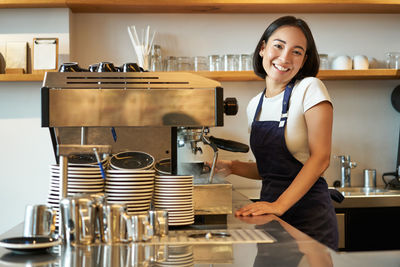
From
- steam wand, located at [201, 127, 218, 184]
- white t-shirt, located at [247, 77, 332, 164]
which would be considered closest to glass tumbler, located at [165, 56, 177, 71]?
white t-shirt, located at [247, 77, 332, 164]

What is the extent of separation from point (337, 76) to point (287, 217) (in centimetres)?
164

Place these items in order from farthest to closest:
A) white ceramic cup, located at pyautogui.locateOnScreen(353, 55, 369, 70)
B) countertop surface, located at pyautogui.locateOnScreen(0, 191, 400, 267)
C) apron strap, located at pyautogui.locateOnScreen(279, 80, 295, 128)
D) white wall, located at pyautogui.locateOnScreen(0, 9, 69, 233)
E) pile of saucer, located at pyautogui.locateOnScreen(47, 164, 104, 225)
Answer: white ceramic cup, located at pyautogui.locateOnScreen(353, 55, 369, 70) → white wall, located at pyautogui.locateOnScreen(0, 9, 69, 233) → apron strap, located at pyautogui.locateOnScreen(279, 80, 295, 128) → pile of saucer, located at pyautogui.locateOnScreen(47, 164, 104, 225) → countertop surface, located at pyautogui.locateOnScreen(0, 191, 400, 267)

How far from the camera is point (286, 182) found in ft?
7.08

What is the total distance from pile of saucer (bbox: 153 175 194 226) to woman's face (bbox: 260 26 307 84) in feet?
2.64

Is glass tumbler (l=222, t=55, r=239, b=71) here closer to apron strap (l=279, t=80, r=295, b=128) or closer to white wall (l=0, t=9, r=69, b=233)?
white wall (l=0, t=9, r=69, b=233)

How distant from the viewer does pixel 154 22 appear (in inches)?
141

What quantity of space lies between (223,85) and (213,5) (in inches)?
22.1

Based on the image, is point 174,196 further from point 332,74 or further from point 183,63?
point 332,74

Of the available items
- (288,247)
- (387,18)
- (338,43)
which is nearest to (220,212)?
(288,247)

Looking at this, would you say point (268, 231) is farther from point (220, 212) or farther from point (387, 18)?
point (387, 18)

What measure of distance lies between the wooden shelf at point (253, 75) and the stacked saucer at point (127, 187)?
6.17 feet

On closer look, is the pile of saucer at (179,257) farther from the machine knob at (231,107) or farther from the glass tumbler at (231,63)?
the glass tumbler at (231,63)

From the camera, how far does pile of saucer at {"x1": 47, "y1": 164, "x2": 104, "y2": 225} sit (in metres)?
1.45

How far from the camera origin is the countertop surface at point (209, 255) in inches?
43.6
